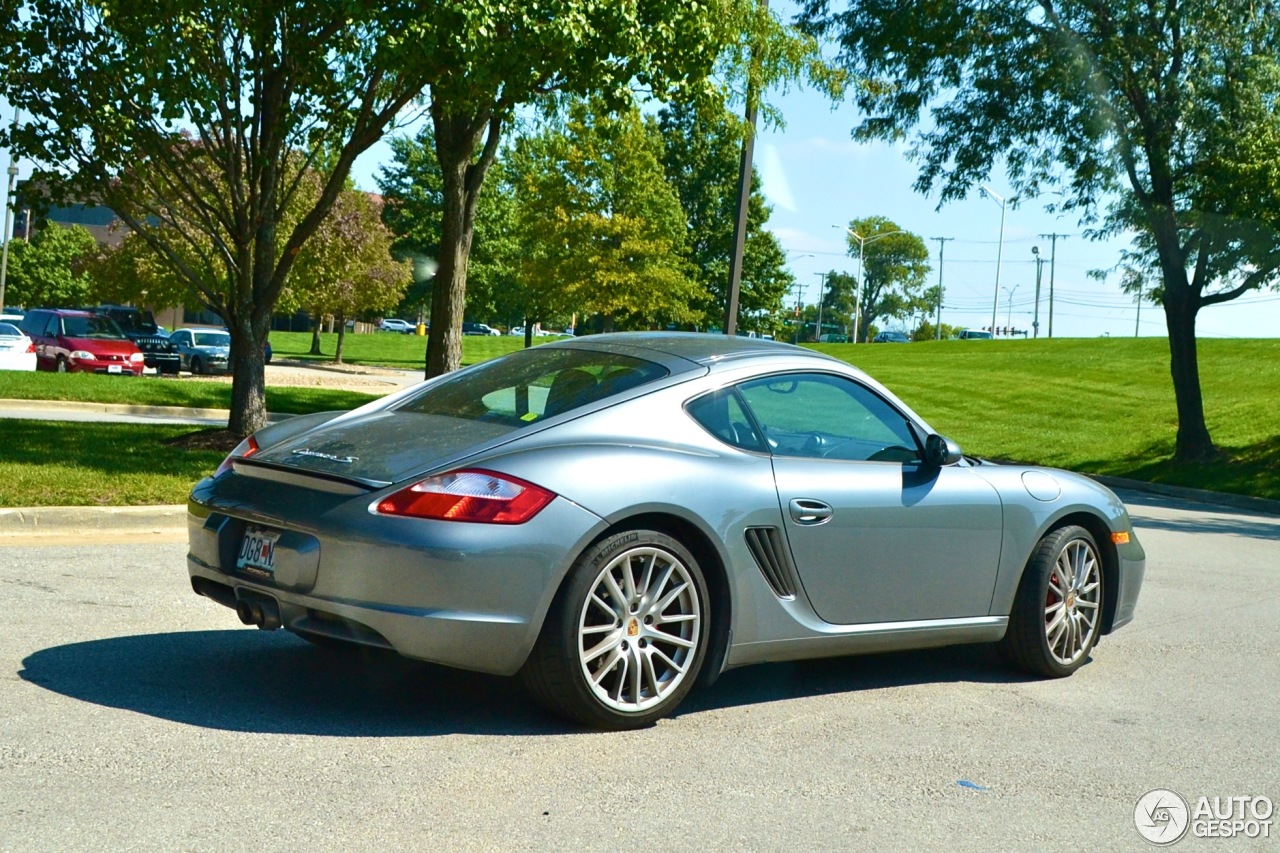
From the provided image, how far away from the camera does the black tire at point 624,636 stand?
4824 millimetres

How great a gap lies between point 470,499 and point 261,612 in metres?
0.90

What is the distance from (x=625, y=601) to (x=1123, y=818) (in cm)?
180

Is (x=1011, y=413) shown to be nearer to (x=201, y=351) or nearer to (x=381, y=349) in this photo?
(x=201, y=351)

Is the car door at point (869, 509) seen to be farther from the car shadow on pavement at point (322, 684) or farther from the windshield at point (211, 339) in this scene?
the windshield at point (211, 339)

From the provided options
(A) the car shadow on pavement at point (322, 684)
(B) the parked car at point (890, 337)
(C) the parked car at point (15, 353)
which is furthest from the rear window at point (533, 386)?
(B) the parked car at point (890, 337)

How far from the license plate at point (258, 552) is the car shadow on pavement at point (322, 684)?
473 mm

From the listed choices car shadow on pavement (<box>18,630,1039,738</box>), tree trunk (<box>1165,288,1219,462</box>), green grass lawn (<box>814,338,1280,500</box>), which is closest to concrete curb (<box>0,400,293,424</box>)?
green grass lawn (<box>814,338,1280,500</box>)

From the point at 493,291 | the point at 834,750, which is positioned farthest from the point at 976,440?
the point at 493,291

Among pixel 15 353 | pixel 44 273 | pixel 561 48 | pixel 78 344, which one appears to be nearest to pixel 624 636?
pixel 561 48

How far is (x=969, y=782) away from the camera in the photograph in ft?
15.6

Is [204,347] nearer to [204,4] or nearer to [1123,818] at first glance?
[204,4]

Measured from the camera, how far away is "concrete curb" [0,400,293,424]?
2233 cm

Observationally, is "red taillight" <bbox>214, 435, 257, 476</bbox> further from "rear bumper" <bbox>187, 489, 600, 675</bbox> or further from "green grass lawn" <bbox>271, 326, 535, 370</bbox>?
"green grass lawn" <bbox>271, 326, 535, 370</bbox>

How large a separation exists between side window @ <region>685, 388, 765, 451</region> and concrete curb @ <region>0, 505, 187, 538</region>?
5498mm
